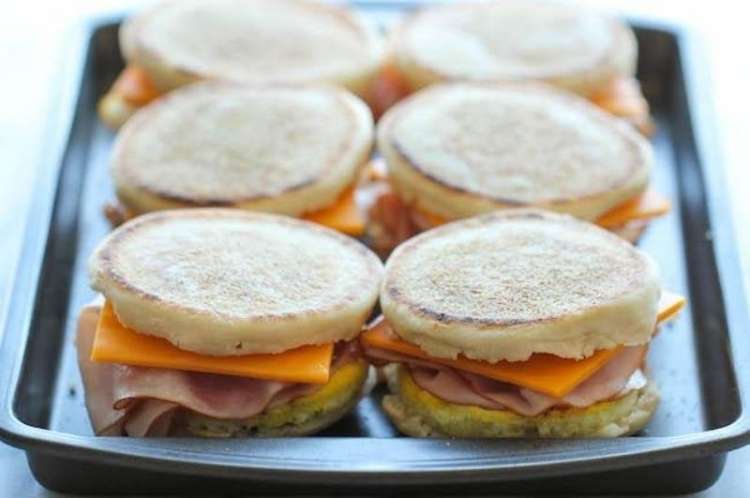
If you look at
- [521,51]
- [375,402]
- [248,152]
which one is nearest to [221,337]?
[375,402]

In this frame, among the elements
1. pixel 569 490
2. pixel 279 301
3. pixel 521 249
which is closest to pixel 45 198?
pixel 279 301

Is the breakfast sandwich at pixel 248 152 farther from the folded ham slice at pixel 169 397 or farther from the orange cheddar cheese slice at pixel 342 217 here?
the folded ham slice at pixel 169 397

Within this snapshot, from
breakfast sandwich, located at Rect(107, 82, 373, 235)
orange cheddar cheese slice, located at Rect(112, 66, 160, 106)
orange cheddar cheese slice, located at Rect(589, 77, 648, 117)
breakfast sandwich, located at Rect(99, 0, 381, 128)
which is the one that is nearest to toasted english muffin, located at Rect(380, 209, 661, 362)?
breakfast sandwich, located at Rect(107, 82, 373, 235)

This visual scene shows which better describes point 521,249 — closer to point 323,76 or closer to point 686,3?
point 323,76

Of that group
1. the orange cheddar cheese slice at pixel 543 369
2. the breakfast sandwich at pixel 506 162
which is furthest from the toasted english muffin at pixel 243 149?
the orange cheddar cheese slice at pixel 543 369

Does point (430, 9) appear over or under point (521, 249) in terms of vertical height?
under
